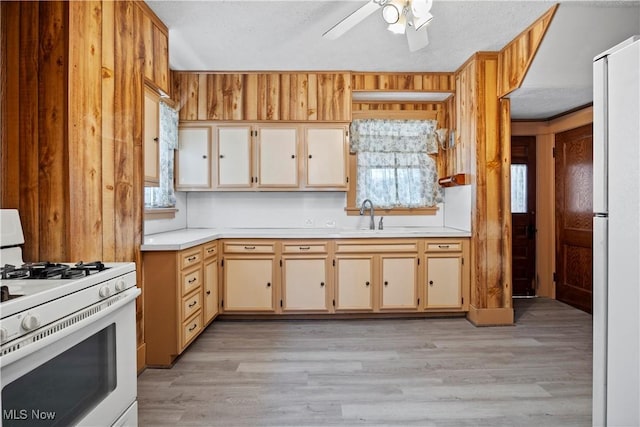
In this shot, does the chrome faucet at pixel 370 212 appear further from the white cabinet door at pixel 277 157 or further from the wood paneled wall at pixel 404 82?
the wood paneled wall at pixel 404 82

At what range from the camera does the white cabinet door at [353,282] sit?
3672 millimetres

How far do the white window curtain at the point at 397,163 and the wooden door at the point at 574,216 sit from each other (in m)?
1.46

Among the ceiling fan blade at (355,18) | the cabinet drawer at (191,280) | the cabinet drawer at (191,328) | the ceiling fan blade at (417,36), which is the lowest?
the cabinet drawer at (191,328)

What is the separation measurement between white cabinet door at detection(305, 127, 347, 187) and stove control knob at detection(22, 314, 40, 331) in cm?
296

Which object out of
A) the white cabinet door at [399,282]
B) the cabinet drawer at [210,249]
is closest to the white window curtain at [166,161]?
the cabinet drawer at [210,249]

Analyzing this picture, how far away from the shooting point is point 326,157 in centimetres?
393

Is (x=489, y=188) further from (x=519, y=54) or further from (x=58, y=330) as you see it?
(x=58, y=330)

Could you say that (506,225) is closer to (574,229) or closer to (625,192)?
(574,229)

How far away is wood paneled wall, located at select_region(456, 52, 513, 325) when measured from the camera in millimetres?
3467

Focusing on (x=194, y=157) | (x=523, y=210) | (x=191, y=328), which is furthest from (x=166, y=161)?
(x=523, y=210)

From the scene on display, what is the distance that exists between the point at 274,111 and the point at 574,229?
3.54 metres

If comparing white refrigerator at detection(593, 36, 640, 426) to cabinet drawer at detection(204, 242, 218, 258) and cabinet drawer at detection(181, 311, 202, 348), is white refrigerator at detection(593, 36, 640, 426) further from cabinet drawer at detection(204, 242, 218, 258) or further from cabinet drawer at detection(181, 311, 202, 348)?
cabinet drawer at detection(204, 242, 218, 258)

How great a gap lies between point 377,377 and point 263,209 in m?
2.35

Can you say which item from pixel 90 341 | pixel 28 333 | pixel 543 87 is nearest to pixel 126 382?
pixel 90 341
